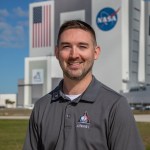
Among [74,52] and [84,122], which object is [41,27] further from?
[84,122]

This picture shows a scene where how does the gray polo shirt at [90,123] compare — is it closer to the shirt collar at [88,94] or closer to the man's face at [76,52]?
the shirt collar at [88,94]

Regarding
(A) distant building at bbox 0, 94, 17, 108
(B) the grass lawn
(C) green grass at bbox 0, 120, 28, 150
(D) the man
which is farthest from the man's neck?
(A) distant building at bbox 0, 94, 17, 108

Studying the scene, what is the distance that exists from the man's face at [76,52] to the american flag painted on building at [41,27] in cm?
13072

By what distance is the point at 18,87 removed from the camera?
140 metres

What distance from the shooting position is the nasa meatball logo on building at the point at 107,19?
118m

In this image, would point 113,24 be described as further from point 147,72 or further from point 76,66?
point 76,66

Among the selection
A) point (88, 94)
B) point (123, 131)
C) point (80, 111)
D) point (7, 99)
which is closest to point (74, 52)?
point (88, 94)

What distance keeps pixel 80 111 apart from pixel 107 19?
388 feet

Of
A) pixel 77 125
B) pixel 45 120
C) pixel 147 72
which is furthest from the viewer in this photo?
pixel 147 72

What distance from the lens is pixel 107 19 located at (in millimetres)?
119312

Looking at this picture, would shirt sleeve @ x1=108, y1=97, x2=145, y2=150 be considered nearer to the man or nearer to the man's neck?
the man

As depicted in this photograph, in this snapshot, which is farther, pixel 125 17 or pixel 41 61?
pixel 41 61

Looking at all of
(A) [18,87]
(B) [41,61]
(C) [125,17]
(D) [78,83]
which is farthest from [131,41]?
(D) [78,83]

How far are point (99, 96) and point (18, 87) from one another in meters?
139
